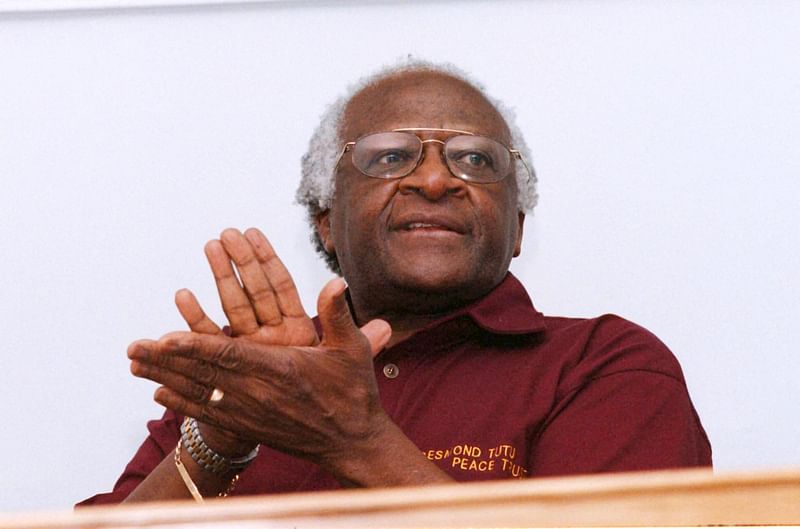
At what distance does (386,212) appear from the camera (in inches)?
70.4

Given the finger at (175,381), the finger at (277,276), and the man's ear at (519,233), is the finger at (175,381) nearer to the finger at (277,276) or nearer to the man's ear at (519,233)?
the finger at (277,276)

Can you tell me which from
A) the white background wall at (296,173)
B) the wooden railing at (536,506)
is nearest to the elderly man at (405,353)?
the white background wall at (296,173)

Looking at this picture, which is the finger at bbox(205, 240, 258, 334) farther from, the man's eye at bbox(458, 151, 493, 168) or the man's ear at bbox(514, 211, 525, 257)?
the man's ear at bbox(514, 211, 525, 257)

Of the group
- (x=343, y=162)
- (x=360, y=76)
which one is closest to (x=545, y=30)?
(x=360, y=76)

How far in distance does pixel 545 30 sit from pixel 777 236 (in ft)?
1.77

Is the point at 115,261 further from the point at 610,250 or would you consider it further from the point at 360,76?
the point at 610,250

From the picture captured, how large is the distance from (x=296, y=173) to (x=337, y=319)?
3.05 ft

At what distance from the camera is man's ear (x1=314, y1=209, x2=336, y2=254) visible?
2.00m

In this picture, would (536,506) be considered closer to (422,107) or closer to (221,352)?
(221,352)

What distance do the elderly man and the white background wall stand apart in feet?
0.57

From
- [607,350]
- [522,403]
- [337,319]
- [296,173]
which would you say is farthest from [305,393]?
[296,173]

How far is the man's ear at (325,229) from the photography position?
6.57ft

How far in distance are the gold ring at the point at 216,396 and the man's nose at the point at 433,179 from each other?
58cm

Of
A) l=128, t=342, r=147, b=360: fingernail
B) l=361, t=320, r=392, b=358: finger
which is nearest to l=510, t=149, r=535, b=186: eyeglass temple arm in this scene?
l=361, t=320, r=392, b=358: finger
